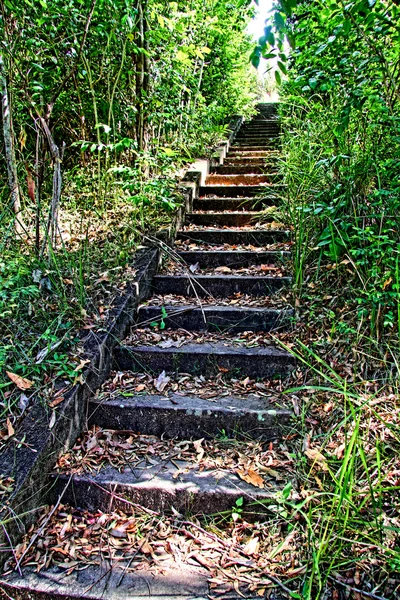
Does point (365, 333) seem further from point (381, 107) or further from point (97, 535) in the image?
point (97, 535)

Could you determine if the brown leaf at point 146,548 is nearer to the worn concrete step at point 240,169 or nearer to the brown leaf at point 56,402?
the brown leaf at point 56,402

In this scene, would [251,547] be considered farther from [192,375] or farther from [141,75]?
[141,75]

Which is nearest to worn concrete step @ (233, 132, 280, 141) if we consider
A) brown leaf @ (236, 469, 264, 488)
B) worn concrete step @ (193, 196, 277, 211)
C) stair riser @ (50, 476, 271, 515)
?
worn concrete step @ (193, 196, 277, 211)

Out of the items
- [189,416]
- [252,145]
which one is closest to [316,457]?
[189,416]

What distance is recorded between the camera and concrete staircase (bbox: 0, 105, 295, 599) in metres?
1.53

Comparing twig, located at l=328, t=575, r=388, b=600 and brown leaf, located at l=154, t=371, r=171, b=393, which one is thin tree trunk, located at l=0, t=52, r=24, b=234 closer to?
brown leaf, located at l=154, t=371, r=171, b=393

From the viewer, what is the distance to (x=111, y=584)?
1.49m

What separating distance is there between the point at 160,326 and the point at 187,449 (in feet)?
3.28

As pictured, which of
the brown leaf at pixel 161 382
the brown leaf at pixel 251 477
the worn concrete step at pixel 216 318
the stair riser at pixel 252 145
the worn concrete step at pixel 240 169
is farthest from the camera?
the stair riser at pixel 252 145

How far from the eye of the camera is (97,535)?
66.7 inches

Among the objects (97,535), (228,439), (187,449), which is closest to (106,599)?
(97,535)

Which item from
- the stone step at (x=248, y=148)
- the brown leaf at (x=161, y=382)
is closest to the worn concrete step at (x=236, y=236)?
the brown leaf at (x=161, y=382)

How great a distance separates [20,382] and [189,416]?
903 millimetres

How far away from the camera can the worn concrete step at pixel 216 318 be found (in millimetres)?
2718
